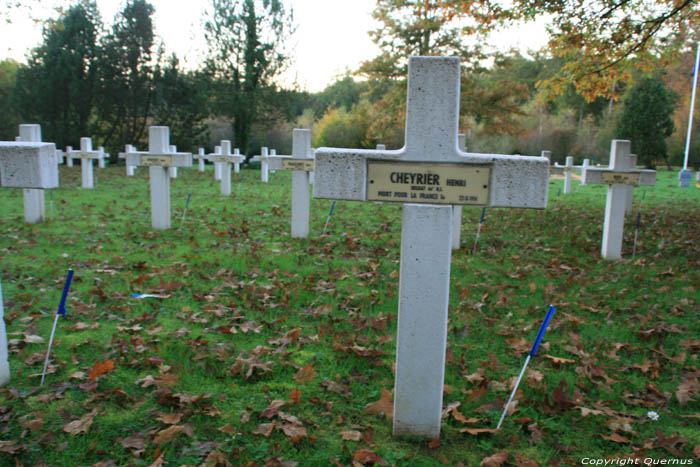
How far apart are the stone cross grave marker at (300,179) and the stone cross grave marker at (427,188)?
613 centimetres

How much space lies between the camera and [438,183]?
2947 mm

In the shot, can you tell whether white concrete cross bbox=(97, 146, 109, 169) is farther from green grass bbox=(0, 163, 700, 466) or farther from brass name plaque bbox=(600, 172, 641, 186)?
brass name plaque bbox=(600, 172, 641, 186)

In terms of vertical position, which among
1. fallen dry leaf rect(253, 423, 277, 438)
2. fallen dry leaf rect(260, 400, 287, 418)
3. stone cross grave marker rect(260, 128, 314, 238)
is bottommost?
fallen dry leaf rect(253, 423, 277, 438)

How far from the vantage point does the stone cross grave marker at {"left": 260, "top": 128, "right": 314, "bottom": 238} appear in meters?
9.20

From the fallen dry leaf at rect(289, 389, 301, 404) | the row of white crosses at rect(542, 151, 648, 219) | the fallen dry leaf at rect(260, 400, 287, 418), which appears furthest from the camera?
the row of white crosses at rect(542, 151, 648, 219)

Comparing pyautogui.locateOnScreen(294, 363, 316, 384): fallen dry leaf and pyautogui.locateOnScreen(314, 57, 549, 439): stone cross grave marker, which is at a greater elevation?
pyautogui.locateOnScreen(314, 57, 549, 439): stone cross grave marker

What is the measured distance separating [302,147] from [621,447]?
7.33 meters

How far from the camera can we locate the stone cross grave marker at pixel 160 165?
9.45 metres

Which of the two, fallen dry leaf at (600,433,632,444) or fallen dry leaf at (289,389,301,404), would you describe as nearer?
fallen dry leaf at (600,433,632,444)

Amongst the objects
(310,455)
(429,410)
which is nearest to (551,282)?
(429,410)

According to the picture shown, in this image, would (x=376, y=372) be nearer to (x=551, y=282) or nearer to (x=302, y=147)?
(x=551, y=282)

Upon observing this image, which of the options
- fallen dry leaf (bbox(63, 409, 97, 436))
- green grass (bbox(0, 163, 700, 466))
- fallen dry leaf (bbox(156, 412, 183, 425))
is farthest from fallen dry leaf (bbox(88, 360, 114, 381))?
fallen dry leaf (bbox(156, 412, 183, 425))

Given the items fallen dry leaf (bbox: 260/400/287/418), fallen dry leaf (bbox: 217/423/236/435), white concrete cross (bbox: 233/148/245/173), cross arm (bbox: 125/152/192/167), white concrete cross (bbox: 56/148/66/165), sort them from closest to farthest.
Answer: fallen dry leaf (bbox: 217/423/236/435), fallen dry leaf (bbox: 260/400/287/418), white concrete cross (bbox: 56/148/66/165), cross arm (bbox: 125/152/192/167), white concrete cross (bbox: 233/148/245/173)

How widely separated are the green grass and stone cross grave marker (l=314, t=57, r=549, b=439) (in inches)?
21.1
